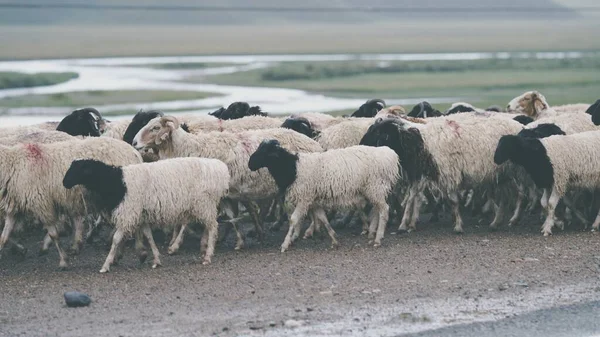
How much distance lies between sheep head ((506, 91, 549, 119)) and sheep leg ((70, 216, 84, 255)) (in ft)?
28.5

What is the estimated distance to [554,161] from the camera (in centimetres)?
1514

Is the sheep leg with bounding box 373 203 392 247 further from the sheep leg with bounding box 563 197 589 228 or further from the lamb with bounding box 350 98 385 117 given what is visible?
the lamb with bounding box 350 98 385 117

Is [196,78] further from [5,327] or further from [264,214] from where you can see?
[5,327]

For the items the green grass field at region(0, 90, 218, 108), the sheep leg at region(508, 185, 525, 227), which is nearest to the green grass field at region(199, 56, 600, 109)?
the green grass field at region(0, 90, 218, 108)

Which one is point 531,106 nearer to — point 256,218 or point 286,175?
point 256,218

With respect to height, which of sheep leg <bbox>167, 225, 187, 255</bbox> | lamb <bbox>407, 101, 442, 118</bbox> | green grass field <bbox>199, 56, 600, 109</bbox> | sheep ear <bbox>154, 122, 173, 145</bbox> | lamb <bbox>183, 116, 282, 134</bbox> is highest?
sheep ear <bbox>154, 122, 173, 145</bbox>

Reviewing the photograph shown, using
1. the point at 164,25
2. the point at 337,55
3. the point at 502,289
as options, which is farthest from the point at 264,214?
the point at 164,25

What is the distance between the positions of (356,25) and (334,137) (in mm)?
118311

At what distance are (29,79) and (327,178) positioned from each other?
50637 mm

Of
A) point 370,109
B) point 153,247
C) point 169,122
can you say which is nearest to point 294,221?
point 153,247

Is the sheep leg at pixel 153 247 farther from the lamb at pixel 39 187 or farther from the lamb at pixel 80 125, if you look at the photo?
the lamb at pixel 80 125

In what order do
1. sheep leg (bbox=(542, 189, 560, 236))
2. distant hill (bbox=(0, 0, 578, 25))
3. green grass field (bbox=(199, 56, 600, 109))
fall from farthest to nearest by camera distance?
distant hill (bbox=(0, 0, 578, 25)), green grass field (bbox=(199, 56, 600, 109)), sheep leg (bbox=(542, 189, 560, 236))

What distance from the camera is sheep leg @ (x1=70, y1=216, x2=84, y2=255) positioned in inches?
585

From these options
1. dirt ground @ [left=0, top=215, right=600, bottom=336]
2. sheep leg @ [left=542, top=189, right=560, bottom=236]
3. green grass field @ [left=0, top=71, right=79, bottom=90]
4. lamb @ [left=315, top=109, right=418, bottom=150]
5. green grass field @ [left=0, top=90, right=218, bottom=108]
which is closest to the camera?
dirt ground @ [left=0, top=215, right=600, bottom=336]
